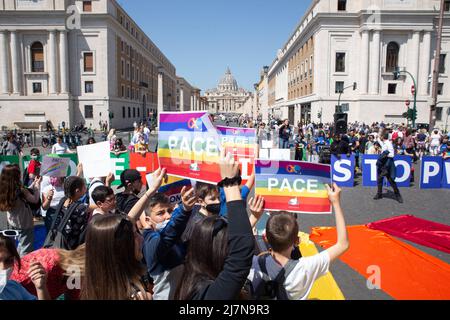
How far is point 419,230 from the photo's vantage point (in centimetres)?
698

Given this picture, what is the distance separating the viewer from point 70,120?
45.8m

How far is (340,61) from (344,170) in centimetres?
3482

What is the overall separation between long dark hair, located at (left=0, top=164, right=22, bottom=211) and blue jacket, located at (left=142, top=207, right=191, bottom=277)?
8.03 feet

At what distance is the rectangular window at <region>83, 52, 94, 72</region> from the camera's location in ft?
151

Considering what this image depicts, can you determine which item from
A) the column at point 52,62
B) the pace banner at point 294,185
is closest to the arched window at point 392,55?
the column at point 52,62

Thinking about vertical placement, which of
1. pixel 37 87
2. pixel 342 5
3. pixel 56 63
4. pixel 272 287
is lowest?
pixel 272 287

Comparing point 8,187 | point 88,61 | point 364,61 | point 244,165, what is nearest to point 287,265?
point 244,165

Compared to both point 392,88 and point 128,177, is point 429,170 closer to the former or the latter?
point 128,177

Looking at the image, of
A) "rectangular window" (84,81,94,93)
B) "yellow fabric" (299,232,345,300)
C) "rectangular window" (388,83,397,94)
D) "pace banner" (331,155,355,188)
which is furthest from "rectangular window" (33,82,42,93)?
"yellow fabric" (299,232,345,300)

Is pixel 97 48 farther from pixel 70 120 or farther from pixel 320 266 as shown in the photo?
pixel 320 266

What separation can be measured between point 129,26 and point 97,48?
16.4 m

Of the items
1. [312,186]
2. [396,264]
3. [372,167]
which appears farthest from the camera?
[372,167]

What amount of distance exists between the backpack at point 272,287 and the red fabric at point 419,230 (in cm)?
486
